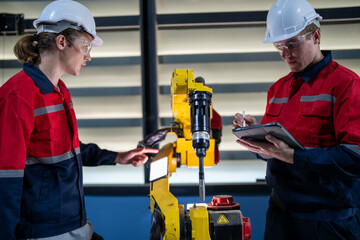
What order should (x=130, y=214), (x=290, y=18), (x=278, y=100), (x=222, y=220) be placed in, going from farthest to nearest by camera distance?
(x=130, y=214)
(x=278, y=100)
(x=290, y=18)
(x=222, y=220)

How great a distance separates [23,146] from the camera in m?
1.30

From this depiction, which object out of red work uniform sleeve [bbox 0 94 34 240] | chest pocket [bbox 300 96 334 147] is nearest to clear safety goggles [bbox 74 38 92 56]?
red work uniform sleeve [bbox 0 94 34 240]

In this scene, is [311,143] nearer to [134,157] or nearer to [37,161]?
[134,157]

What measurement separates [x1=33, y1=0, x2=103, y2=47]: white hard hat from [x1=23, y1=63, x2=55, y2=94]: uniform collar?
265 millimetres

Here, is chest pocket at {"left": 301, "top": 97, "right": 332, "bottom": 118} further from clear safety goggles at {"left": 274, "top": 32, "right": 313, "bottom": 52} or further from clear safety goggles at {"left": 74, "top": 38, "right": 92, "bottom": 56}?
clear safety goggles at {"left": 74, "top": 38, "right": 92, "bottom": 56}

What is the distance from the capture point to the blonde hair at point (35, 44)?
1533 millimetres

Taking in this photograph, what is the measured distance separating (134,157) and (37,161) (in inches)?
34.0

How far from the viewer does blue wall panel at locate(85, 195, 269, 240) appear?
309 centimetres

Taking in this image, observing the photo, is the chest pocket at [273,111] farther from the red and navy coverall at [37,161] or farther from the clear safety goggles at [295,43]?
the red and navy coverall at [37,161]

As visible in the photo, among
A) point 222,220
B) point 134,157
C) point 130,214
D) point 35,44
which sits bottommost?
point 130,214

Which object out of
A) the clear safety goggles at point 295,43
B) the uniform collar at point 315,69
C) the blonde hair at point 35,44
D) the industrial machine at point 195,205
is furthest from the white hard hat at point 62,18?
the uniform collar at point 315,69

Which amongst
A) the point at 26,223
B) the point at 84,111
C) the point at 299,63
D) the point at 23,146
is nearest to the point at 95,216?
the point at 84,111

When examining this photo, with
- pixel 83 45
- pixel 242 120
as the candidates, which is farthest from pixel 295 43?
pixel 83 45

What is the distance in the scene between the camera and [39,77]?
58.3 inches
